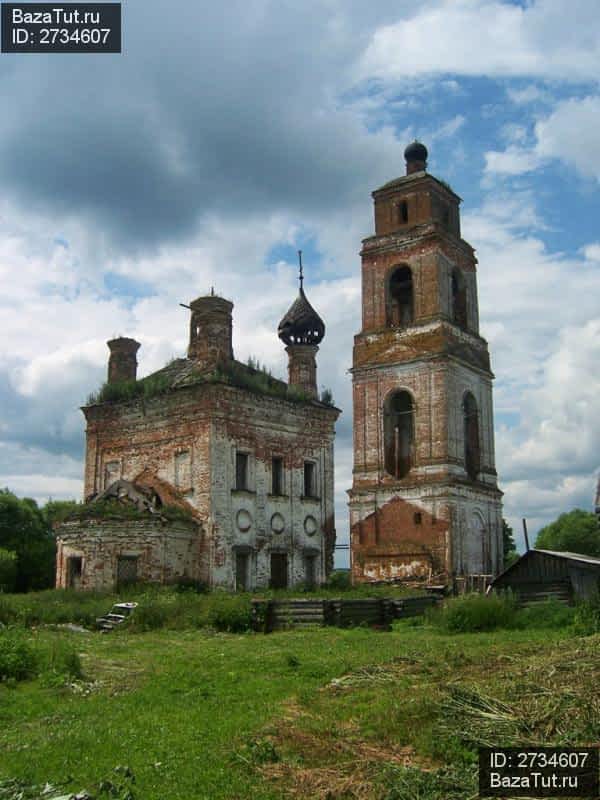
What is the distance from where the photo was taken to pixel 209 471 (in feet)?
88.3

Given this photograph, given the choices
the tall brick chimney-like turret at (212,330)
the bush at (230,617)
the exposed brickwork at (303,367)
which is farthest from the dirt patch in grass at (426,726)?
the exposed brickwork at (303,367)

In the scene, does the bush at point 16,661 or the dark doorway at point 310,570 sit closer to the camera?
the bush at point 16,661

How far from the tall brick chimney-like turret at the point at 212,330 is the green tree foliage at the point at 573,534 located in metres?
31.7

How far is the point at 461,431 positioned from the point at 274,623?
43.9ft

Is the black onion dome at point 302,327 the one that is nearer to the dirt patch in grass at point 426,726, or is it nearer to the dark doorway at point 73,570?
the dark doorway at point 73,570

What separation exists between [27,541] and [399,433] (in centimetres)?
1884

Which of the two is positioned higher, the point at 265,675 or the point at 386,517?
the point at 386,517

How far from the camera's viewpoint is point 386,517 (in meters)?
30.0

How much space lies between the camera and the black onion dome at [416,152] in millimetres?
33250

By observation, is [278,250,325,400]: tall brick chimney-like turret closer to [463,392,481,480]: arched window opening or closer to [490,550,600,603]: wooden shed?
[463,392,481,480]: arched window opening

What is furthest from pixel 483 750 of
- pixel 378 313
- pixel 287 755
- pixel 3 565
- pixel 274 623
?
pixel 3 565

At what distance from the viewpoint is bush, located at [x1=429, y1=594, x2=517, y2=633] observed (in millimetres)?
18328

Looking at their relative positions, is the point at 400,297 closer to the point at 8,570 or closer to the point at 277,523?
the point at 277,523

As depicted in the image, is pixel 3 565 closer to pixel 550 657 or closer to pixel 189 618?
pixel 189 618
